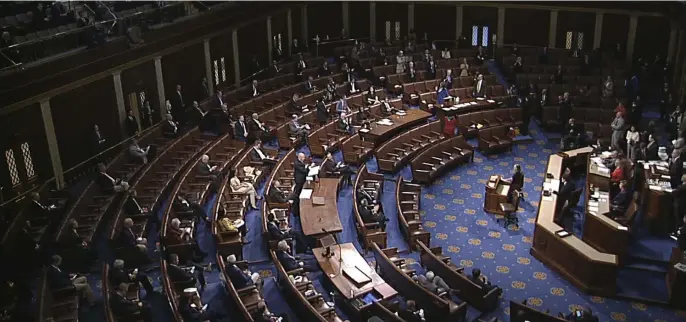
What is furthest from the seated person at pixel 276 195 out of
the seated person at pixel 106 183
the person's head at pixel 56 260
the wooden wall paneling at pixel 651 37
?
the wooden wall paneling at pixel 651 37

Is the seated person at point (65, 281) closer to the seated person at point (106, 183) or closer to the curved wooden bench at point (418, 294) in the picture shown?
the seated person at point (106, 183)

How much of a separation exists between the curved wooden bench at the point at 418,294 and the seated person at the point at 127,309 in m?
4.20

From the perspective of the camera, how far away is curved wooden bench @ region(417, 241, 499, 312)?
12.2 metres

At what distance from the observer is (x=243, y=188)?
51.0 ft

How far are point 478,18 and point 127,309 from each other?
68.6 ft

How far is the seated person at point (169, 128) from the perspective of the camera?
1811 centimetres

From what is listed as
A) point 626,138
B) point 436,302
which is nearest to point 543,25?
point 626,138

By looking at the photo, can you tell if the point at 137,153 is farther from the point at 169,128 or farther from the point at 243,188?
the point at 243,188

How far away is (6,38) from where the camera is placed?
1419 cm

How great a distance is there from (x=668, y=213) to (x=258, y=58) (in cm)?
1529

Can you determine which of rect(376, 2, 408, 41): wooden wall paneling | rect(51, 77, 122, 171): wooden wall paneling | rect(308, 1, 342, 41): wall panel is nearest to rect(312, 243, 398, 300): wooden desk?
rect(51, 77, 122, 171): wooden wall paneling

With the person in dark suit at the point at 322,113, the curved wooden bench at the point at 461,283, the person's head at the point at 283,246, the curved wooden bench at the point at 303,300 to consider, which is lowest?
the curved wooden bench at the point at 461,283

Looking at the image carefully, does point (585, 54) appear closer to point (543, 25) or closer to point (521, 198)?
point (543, 25)

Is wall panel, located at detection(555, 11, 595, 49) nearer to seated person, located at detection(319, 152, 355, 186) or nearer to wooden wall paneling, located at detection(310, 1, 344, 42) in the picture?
wooden wall paneling, located at detection(310, 1, 344, 42)
